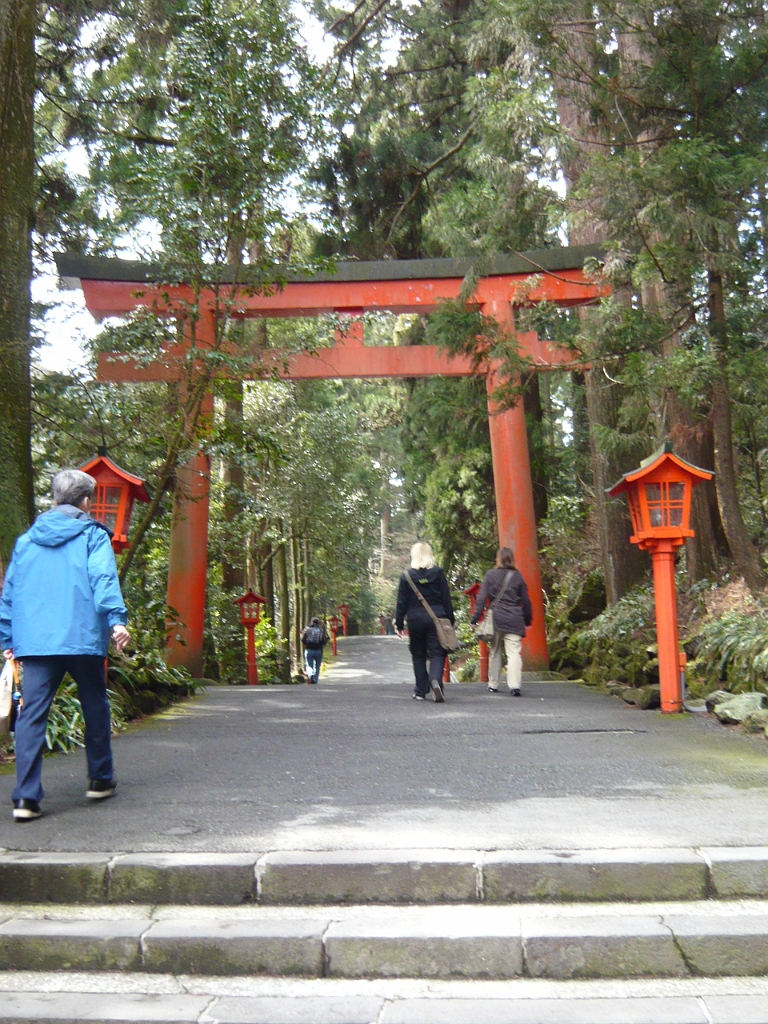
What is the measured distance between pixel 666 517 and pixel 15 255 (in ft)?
18.3

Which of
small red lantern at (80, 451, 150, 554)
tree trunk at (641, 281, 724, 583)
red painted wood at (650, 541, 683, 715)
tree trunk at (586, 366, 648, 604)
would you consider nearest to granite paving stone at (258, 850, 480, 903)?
red painted wood at (650, 541, 683, 715)

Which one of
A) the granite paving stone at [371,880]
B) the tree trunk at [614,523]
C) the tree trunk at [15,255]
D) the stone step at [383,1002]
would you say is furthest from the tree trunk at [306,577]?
the stone step at [383,1002]

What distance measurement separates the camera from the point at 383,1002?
10.3ft

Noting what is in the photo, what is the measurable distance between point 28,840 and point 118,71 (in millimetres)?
12195

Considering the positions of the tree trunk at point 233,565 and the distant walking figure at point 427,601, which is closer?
the distant walking figure at point 427,601

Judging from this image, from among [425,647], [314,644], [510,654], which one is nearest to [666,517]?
[510,654]

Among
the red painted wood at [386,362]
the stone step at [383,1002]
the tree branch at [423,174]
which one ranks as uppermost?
the tree branch at [423,174]

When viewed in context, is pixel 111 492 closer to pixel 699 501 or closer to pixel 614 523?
pixel 699 501

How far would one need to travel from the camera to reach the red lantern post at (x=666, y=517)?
8.08 metres

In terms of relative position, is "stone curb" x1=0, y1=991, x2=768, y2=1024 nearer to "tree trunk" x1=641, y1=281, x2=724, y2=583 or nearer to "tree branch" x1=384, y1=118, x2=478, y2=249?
"tree trunk" x1=641, y1=281, x2=724, y2=583

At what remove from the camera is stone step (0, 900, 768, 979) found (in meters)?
3.33

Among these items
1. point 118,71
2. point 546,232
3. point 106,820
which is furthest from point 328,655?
point 106,820

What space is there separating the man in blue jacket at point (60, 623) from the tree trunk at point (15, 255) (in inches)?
95.5

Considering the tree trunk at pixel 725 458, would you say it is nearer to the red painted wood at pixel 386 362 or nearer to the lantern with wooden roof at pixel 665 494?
the lantern with wooden roof at pixel 665 494
